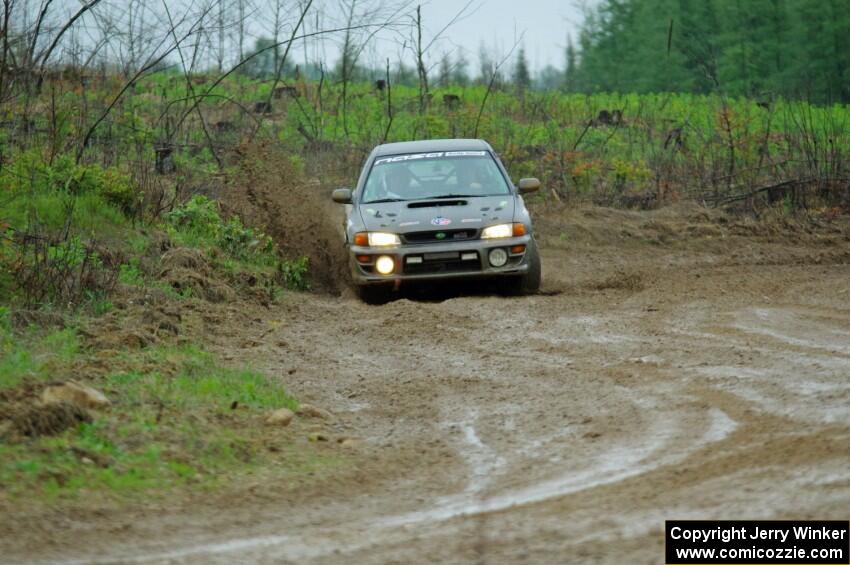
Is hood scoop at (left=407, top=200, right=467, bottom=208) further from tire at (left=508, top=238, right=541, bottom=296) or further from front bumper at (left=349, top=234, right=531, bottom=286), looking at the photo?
tire at (left=508, top=238, right=541, bottom=296)

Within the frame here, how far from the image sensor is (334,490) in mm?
5785

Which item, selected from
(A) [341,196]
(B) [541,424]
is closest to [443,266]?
(A) [341,196]

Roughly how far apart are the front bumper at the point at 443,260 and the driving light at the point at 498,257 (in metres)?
0.03

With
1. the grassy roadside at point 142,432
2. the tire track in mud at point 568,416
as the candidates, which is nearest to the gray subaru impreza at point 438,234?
the tire track in mud at point 568,416

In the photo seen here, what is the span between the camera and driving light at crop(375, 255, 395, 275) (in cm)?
1239

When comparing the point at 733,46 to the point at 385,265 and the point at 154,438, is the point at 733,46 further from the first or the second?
the point at 154,438

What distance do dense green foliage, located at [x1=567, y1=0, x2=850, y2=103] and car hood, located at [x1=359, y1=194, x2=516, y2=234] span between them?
27377mm

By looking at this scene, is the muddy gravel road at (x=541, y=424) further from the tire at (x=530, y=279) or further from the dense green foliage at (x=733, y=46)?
the dense green foliage at (x=733, y=46)

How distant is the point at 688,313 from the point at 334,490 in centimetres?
607

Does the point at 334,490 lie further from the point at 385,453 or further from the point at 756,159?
the point at 756,159

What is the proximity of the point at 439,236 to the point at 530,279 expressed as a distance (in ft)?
3.85

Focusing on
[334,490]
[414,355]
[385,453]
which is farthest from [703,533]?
[414,355]

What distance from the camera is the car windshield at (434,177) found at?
13305 mm

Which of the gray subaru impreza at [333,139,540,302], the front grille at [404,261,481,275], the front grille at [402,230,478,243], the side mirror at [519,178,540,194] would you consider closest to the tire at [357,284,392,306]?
the gray subaru impreza at [333,139,540,302]
